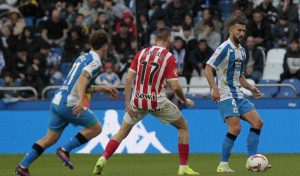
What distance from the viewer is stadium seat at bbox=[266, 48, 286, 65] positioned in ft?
56.3

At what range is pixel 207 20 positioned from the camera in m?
18.3

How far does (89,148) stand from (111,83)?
2541mm

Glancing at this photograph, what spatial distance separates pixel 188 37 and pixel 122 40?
6.45 feet

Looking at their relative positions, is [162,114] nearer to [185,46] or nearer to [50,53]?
[185,46]

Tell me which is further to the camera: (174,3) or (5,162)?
(174,3)

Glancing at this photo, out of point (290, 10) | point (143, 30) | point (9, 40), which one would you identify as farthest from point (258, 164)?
point (9, 40)

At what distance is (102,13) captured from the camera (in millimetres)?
19484

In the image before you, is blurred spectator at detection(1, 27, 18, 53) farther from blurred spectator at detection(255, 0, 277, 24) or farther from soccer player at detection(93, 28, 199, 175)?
soccer player at detection(93, 28, 199, 175)

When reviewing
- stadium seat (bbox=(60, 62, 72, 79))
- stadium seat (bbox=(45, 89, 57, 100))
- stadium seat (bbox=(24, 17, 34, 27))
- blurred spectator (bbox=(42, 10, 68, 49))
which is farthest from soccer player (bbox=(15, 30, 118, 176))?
stadium seat (bbox=(24, 17, 34, 27))

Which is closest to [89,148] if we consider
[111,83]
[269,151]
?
[111,83]

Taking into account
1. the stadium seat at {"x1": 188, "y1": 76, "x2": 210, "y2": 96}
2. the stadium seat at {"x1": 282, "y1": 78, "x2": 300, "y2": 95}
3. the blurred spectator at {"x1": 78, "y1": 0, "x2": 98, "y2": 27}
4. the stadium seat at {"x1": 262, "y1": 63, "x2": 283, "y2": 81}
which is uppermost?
the blurred spectator at {"x1": 78, "y1": 0, "x2": 98, "y2": 27}

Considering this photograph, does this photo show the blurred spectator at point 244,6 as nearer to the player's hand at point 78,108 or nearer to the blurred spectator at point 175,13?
the blurred spectator at point 175,13

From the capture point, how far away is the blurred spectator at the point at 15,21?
20.3 meters

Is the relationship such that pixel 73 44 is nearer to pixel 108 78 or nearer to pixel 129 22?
pixel 129 22
